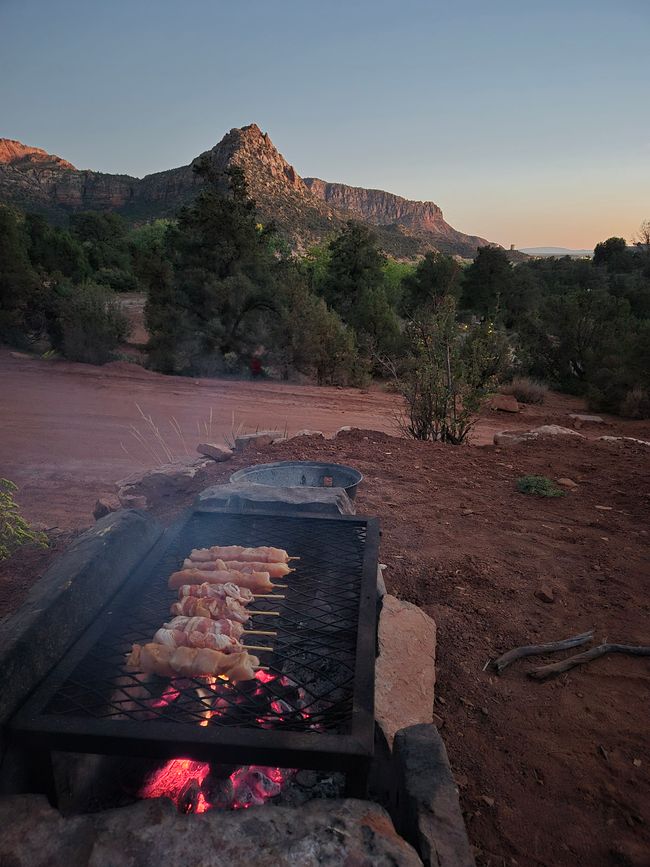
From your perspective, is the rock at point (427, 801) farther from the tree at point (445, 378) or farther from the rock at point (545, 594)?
the tree at point (445, 378)

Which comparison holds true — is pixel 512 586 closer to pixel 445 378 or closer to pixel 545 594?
pixel 545 594

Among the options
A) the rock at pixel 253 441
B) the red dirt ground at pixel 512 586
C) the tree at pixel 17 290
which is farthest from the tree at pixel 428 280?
the rock at pixel 253 441

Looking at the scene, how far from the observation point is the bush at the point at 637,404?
13367 millimetres

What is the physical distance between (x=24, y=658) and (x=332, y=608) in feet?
5.21

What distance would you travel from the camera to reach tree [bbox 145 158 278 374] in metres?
16.9

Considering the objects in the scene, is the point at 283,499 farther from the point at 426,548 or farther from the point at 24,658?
the point at 24,658

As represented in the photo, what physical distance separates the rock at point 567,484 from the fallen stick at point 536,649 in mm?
3079

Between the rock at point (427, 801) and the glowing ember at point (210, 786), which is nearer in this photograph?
the rock at point (427, 801)

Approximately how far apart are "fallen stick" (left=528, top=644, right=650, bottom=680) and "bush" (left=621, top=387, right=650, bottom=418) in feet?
38.0

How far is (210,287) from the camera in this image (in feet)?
54.9

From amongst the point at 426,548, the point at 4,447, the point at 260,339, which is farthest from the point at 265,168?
the point at 426,548

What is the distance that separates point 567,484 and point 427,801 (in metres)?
5.14

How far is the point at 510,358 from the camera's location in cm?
1867

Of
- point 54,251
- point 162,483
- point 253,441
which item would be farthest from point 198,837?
point 54,251
